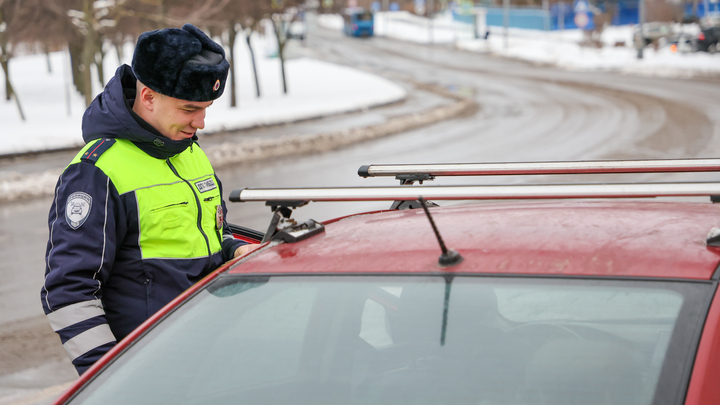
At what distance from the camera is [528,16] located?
57.9m

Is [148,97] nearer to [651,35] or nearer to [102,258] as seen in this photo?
[102,258]

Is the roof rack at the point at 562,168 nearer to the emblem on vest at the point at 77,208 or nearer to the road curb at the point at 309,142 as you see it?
the emblem on vest at the point at 77,208

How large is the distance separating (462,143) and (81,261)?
1286 centimetres

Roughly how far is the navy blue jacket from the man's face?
0.03 m

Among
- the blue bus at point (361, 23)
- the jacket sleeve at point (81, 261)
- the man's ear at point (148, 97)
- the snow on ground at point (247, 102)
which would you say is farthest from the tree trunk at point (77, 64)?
the jacket sleeve at point (81, 261)

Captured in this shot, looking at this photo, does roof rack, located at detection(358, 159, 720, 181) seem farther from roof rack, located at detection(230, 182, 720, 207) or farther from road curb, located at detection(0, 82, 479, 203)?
road curb, located at detection(0, 82, 479, 203)

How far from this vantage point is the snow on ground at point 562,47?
3123 cm

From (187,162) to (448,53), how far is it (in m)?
45.3

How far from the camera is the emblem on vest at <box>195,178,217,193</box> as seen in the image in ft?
8.04

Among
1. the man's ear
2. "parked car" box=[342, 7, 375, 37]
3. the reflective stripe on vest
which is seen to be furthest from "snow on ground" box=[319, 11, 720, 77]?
the man's ear

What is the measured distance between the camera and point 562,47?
43.3 metres

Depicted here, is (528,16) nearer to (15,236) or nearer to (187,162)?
(15,236)

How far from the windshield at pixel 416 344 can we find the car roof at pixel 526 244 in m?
0.04

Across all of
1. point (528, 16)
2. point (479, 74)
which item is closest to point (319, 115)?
point (479, 74)
